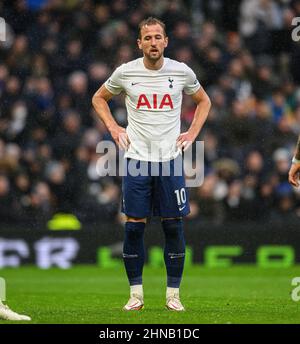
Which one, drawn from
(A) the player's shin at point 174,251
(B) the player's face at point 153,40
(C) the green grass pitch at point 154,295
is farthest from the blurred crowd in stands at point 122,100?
(B) the player's face at point 153,40

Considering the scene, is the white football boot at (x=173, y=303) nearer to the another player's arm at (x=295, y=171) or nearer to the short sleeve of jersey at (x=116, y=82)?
the another player's arm at (x=295, y=171)

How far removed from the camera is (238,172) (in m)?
19.1

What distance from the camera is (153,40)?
32.3 ft

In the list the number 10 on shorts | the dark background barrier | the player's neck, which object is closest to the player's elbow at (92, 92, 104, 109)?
the player's neck

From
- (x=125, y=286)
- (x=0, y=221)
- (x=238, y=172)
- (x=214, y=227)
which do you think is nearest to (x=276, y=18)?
(x=238, y=172)

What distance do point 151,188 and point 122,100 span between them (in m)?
9.87

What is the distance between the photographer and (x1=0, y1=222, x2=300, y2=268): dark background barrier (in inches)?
707

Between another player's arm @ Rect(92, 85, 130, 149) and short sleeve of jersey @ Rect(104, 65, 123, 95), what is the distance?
52 mm

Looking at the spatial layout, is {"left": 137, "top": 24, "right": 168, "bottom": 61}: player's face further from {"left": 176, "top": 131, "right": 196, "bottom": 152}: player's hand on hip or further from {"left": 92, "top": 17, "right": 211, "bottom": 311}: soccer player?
{"left": 176, "top": 131, "right": 196, "bottom": 152}: player's hand on hip

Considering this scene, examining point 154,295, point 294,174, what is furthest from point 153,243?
point 294,174

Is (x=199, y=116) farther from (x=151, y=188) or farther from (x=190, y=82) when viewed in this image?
(x=151, y=188)

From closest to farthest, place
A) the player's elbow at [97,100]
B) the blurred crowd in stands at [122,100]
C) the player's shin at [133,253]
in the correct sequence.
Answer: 1. the player's shin at [133,253]
2. the player's elbow at [97,100]
3. the blurred crowd in stands at [122,100]

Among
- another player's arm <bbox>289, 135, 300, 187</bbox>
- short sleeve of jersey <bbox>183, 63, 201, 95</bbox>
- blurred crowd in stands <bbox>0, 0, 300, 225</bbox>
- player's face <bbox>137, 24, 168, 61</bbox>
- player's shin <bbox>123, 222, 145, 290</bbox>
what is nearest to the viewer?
player's face <bbox>137, 24, 168, 61</bbox>

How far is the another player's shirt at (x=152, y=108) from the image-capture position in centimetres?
1004
